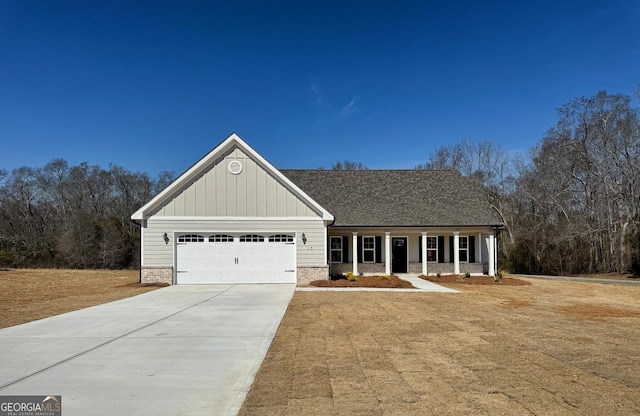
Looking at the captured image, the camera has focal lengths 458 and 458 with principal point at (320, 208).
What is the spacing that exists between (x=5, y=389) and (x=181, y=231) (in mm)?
15439

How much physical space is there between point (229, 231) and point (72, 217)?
1147 inches

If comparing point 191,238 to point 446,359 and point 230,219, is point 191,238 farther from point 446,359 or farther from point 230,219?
point 446,359

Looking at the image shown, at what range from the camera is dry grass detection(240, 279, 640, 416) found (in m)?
5.14

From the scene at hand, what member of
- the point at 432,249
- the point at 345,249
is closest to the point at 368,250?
the point at 345,249

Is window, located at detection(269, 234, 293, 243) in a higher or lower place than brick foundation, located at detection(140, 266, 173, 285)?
higher

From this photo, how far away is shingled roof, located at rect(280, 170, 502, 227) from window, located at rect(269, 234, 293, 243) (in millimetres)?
3418

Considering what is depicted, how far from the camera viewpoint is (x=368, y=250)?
999 inches

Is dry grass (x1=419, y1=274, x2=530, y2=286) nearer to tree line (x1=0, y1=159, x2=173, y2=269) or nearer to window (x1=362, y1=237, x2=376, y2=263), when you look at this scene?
window (x1=362, y1=237, x2=376, y2=263)

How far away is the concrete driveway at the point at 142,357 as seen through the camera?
5352mm

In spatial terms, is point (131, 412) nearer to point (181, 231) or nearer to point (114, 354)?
point (114, 354)

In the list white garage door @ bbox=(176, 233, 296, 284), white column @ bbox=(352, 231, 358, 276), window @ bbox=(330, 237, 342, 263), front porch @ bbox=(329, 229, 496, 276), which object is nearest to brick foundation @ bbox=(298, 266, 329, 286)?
white garage door @ bbox=(176, 233, 296, 284)

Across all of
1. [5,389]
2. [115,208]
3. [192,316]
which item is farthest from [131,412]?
[115,208]

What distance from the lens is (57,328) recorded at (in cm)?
1004

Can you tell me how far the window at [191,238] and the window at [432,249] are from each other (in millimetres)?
12332
